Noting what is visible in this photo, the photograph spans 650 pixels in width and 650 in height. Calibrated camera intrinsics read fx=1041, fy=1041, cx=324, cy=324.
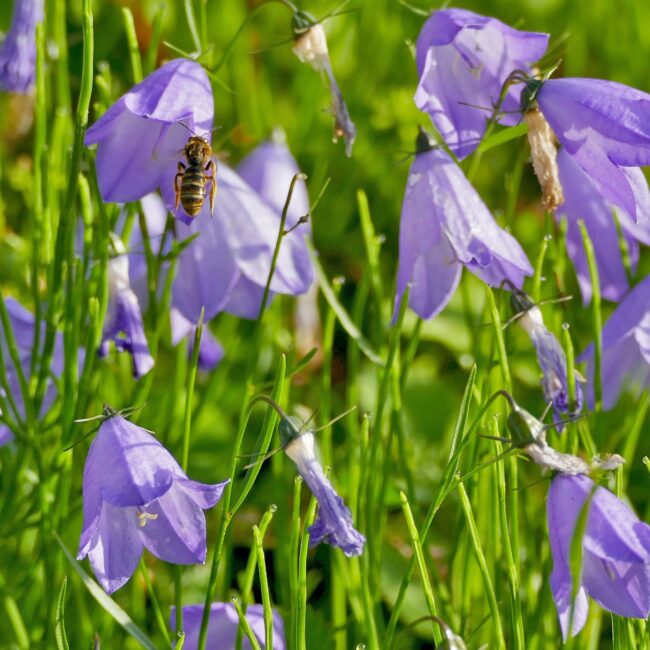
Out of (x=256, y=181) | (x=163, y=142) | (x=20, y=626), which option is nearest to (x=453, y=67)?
(x=163, y=142)

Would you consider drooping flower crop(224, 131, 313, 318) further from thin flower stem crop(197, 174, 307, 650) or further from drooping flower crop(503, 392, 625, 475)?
drooping flower crop(503, 392, 625, 475)

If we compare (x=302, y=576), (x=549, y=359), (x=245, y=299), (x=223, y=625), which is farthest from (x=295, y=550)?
(x=245, y=299)

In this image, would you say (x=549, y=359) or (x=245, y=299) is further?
(x=245, y=299)

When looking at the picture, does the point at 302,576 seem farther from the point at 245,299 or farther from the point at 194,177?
the point at 245,299

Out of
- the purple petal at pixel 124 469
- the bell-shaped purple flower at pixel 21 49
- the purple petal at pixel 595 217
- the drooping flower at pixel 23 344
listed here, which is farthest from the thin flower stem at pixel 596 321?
the bell-shaped purple flower at pixel 21 49

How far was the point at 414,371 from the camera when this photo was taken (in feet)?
7.39

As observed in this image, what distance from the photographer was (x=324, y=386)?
4.81 feet

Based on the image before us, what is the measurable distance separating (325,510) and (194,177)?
17.2 inches

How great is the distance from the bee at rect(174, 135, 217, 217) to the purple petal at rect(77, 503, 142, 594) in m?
0.36

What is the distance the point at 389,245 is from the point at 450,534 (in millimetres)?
763

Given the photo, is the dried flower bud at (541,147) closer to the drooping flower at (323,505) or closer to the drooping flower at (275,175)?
the drooping flower at (323,505)

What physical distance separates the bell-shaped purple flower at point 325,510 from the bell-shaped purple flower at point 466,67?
47 centimetres

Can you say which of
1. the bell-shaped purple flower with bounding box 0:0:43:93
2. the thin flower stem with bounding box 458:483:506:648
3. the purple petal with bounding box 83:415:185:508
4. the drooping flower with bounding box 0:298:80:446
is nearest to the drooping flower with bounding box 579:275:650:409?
the thin flower stem with bounding box 458:483:506:648

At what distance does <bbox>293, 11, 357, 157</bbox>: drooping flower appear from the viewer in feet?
4.25
